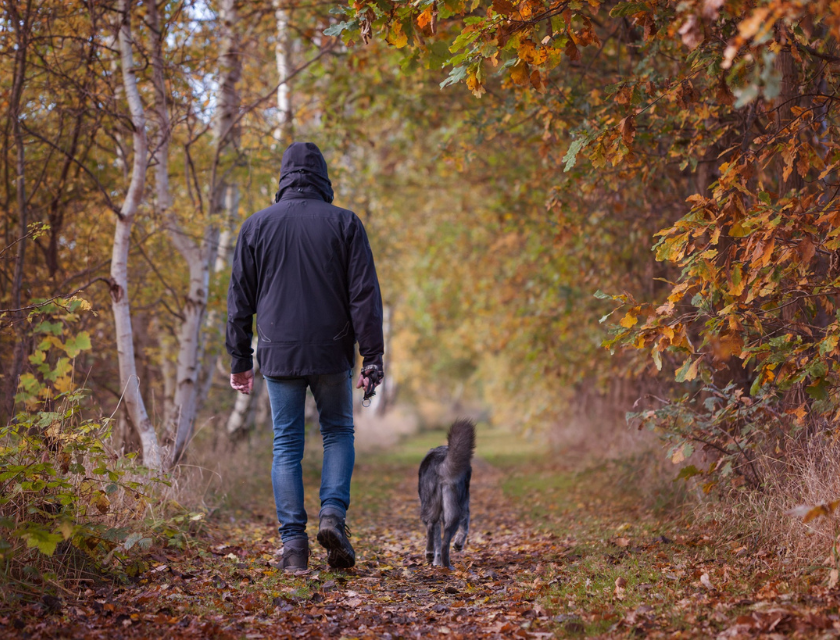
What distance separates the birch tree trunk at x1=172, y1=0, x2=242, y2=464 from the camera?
22.9ft

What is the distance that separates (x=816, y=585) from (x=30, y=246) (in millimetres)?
7075

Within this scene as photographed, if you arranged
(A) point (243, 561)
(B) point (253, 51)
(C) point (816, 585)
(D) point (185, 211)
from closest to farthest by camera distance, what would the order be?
(C) point (816, 585)
(A) point (243, 561)
(D) point (185, 211)
(B) point (253, 51)

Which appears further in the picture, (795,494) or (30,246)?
(30,246)

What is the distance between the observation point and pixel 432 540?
16.3ft

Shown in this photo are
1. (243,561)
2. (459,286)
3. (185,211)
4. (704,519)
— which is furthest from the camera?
(459,286)

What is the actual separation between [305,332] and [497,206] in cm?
735

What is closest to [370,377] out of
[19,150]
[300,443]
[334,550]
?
[300,443]

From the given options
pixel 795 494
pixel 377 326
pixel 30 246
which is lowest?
pixel 795 494

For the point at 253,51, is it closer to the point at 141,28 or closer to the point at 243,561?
the point at 141,28

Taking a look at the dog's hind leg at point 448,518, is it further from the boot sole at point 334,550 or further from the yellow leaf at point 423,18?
the yellow leaf at point 423,18

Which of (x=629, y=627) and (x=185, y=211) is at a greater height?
(x=185, y=211)

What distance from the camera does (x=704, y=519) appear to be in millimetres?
5090

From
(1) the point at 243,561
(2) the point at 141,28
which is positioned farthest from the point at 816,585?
(2) the point at 141,28

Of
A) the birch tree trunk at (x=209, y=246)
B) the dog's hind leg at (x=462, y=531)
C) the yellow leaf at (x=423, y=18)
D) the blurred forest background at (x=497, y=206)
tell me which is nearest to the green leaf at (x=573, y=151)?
the blurred forest background at (x=497, y=206)
